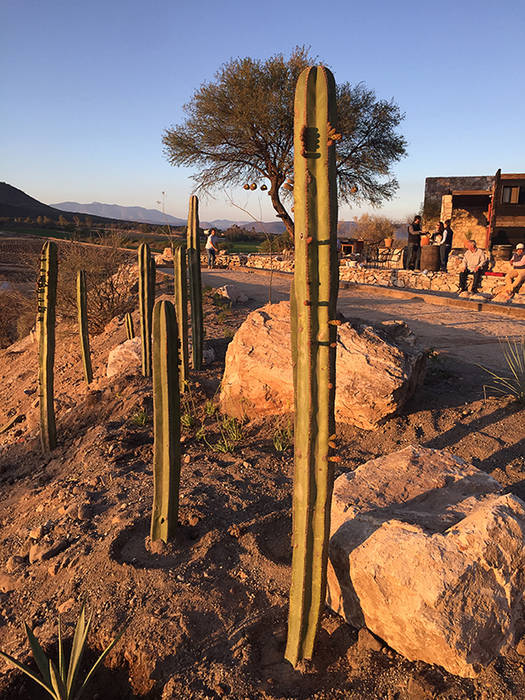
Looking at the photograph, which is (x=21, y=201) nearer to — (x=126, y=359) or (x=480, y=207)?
(x=480, y=207)

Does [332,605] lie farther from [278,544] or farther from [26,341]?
[26,341]

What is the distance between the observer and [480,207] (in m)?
22.0

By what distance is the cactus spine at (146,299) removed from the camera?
6107mm

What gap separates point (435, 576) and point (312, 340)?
1.11m

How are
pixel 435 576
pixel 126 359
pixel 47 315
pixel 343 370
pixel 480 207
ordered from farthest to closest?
pixel 480 207 → pixel 126 359 → pixel 47 315 → pixel 343 370 → pixel 435 576

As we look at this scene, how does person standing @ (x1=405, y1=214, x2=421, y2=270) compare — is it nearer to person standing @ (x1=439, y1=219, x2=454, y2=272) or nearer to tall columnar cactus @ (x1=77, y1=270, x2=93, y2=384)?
person standing @ (x1=439, y1=219, x2=454, y2=272)

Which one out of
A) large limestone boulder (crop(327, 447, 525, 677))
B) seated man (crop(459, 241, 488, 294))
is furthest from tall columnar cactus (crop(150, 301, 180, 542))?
seated man (crop(459, 241, 488, 294))

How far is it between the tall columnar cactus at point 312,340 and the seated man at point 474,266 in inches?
485

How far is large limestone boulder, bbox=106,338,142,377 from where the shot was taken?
254 inches

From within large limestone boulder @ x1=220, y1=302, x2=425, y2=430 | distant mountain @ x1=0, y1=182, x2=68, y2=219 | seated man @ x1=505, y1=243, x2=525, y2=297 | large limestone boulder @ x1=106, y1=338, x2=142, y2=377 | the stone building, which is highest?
distant mountain @ x1=0, y1=182, x2=68, y2=219

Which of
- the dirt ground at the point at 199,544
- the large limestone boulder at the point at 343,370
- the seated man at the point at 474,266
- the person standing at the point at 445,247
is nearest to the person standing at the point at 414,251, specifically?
the person standing at the point at 445,247

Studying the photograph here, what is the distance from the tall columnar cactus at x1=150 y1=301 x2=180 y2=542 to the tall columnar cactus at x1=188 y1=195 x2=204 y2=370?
3.05 metres

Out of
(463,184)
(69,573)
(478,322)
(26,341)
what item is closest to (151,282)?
(69,573)

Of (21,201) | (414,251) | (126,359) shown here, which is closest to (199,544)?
(126,359)
